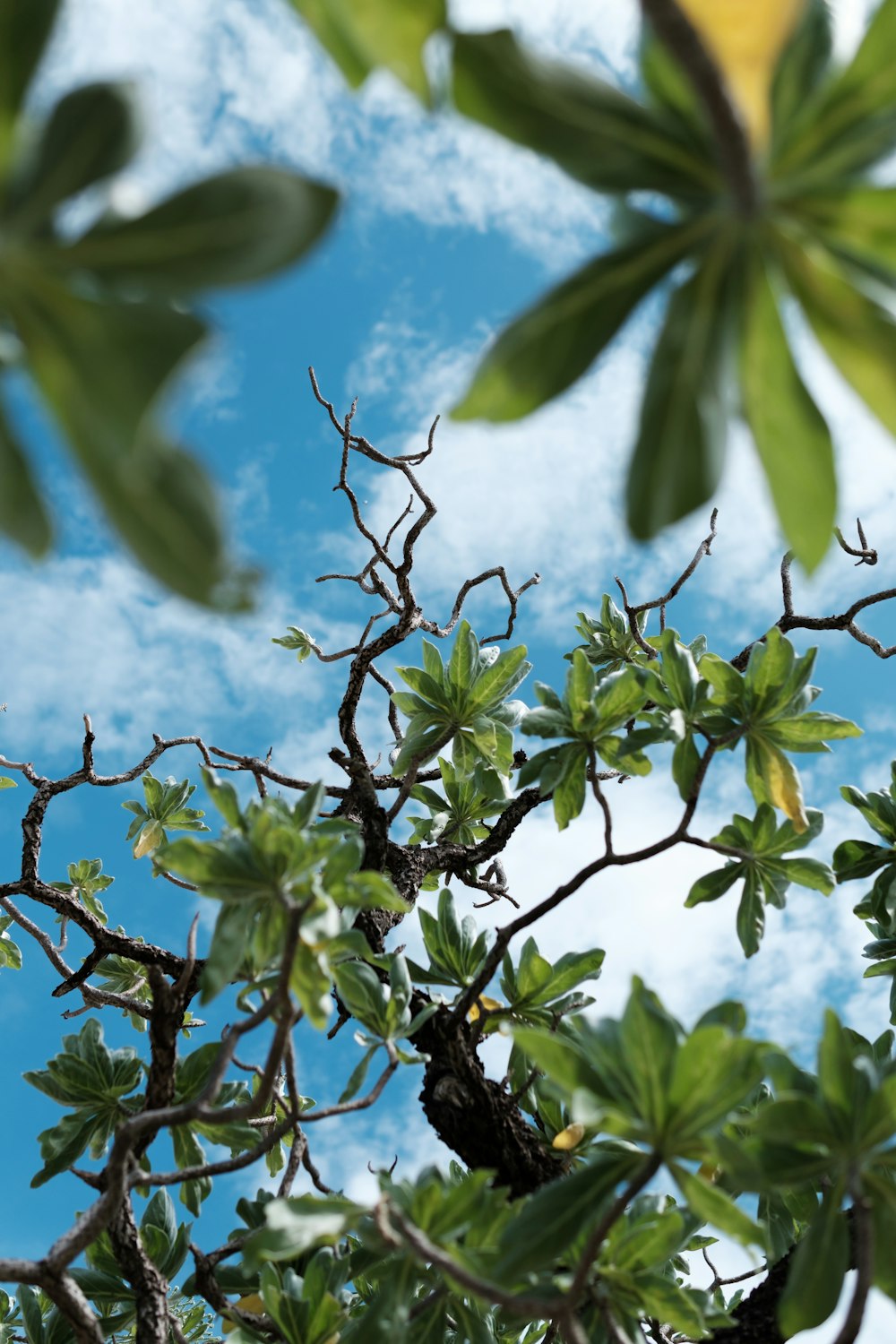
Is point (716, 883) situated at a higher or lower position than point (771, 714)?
lower

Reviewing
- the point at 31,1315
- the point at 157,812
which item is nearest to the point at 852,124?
the point at 31,1315

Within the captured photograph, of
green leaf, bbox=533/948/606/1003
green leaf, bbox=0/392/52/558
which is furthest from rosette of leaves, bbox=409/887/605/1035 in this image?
green leaf, bbox=0/392/52/558

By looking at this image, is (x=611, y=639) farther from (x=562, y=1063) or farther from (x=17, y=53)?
(x=17, y=53)

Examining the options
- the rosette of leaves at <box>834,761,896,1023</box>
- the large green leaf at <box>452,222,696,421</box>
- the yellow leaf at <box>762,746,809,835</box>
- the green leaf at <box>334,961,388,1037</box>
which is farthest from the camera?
the rosette of leaves at <box>834,761,896,1023</box>

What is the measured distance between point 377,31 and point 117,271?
10.6 inches

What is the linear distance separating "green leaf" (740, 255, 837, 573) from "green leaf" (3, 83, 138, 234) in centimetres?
51

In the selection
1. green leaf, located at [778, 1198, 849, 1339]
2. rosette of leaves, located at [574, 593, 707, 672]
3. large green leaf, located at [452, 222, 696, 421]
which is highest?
rosette of leaves, located at [574, 593, 707, 672]

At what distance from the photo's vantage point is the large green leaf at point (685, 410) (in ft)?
→ 2.80

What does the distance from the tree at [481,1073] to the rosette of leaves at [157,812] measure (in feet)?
0.10

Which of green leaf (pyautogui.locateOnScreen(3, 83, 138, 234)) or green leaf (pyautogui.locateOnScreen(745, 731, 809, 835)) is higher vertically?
green leaf (pyautogui.locateOnScreen(745, 731, 809, 835))

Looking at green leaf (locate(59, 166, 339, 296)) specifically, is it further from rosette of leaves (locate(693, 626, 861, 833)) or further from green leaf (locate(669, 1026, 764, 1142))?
rosette of leaves (locate(693, 626, 861, 833))

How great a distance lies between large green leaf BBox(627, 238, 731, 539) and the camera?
853mm

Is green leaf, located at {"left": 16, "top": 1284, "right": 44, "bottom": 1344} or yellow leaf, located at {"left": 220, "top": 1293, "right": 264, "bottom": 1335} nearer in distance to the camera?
yellow leaf, located at {"left": 220, "top": 1293, "right": 264, "bottom": 1335}

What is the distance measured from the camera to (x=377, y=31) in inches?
29.3
